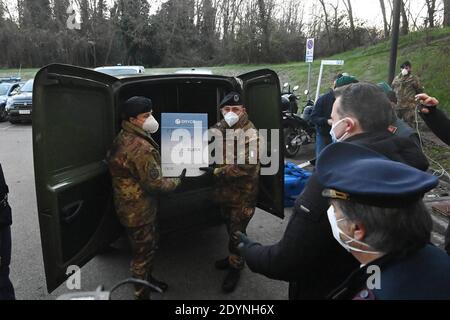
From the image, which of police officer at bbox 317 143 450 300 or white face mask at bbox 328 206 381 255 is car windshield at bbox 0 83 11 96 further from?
police officer at bbox 317 143 450 300

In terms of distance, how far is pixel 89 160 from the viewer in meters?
2.76

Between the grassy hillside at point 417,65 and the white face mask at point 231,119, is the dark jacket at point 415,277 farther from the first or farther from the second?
the grassy hillside at point 417,65

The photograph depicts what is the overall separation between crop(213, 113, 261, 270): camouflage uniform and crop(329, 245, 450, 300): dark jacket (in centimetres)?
197

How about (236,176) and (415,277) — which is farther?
(236,176)

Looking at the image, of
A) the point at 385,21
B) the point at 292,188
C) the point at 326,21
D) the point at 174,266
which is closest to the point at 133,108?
the point at 174,266

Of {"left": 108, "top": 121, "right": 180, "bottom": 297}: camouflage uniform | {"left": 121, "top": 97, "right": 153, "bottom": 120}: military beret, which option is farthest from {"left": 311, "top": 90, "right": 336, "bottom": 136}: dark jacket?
{"left": 121, "top": 97, "right": 153, "bottom": 120}: military beret

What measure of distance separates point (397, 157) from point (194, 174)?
6.92 feet

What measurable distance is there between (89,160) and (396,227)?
2.29 meters

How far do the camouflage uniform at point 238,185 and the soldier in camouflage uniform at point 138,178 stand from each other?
1.84 ft

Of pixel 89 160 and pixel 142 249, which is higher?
pixel 89 160

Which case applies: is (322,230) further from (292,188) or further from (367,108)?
(292,188)

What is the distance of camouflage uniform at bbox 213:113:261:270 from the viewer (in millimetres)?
3176

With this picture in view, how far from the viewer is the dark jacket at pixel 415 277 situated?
3.79 ft

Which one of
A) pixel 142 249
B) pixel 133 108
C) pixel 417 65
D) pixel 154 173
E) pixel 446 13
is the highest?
pixel 446 13
